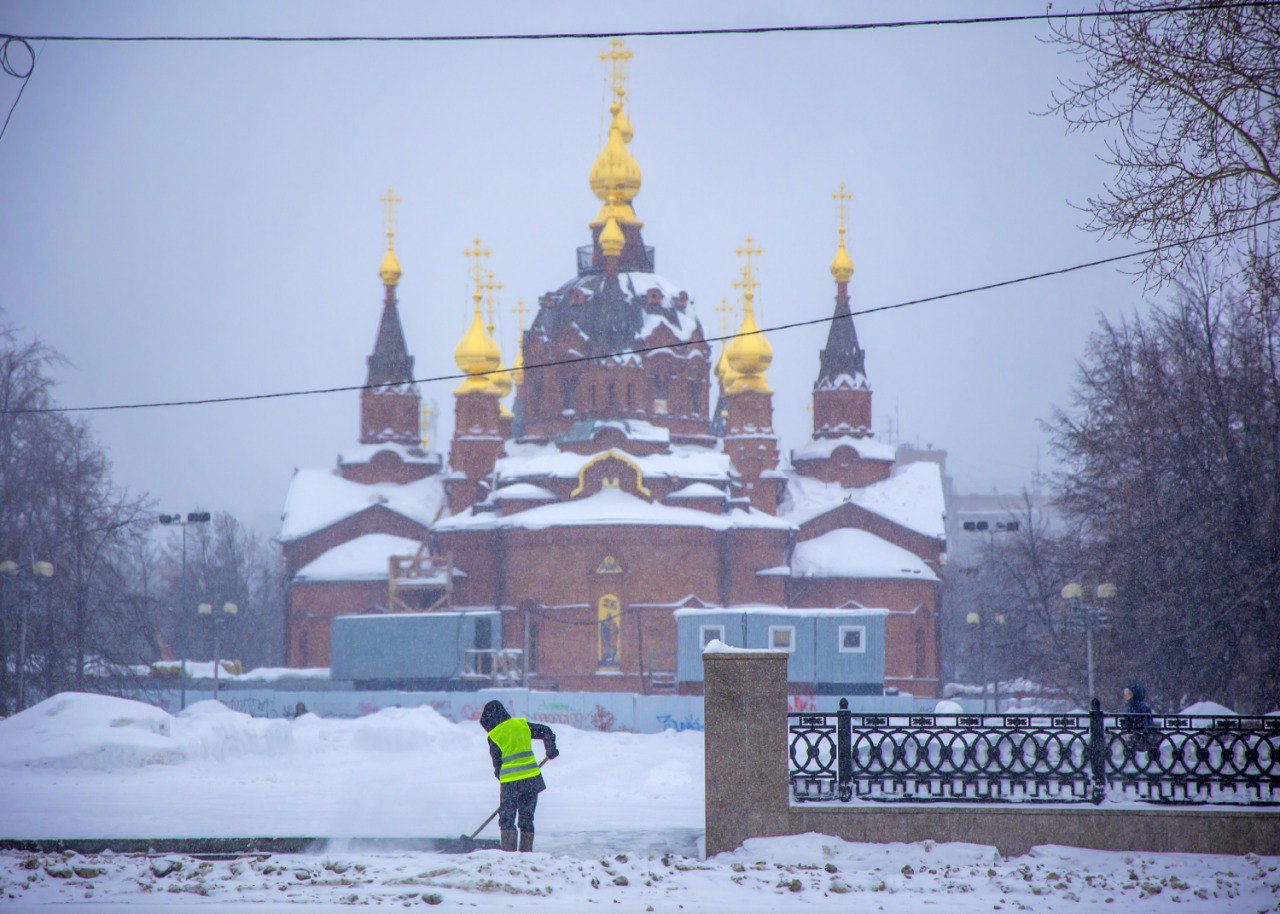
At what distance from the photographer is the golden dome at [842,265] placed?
169 ft

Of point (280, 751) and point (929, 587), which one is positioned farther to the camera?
point (929, 587)

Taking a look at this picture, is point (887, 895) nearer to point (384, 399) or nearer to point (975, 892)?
point (975, 892)

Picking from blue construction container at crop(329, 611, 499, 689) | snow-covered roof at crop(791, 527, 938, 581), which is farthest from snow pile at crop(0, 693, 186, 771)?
snow-covered roof at crop(791, 527, 938, 581)

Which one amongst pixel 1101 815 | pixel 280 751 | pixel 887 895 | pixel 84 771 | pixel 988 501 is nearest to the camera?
pixel 887 895

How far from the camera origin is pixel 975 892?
32.4 ft

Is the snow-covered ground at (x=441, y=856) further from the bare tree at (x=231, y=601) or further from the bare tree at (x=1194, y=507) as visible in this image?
the bare tree at (x=231, y=601)

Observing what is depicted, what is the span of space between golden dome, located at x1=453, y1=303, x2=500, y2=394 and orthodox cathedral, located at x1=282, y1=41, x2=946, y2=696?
69 millimetres

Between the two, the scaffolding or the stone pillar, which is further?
the scaffolding

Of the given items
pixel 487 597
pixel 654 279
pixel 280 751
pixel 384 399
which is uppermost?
pixel 654 279

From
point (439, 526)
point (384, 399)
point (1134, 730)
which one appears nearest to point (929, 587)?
point (439, 526)

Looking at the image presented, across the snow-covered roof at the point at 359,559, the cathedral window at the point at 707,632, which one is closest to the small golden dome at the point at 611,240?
the snow-covered roof at the point at 359,559

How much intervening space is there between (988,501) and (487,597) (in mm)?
119426

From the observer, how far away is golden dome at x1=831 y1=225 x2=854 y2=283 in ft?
169

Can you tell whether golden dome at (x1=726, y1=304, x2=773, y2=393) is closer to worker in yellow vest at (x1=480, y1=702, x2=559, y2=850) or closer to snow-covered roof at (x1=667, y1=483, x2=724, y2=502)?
snow-covered roof at (x1=667, y1=483, x2=724, y2=502)
